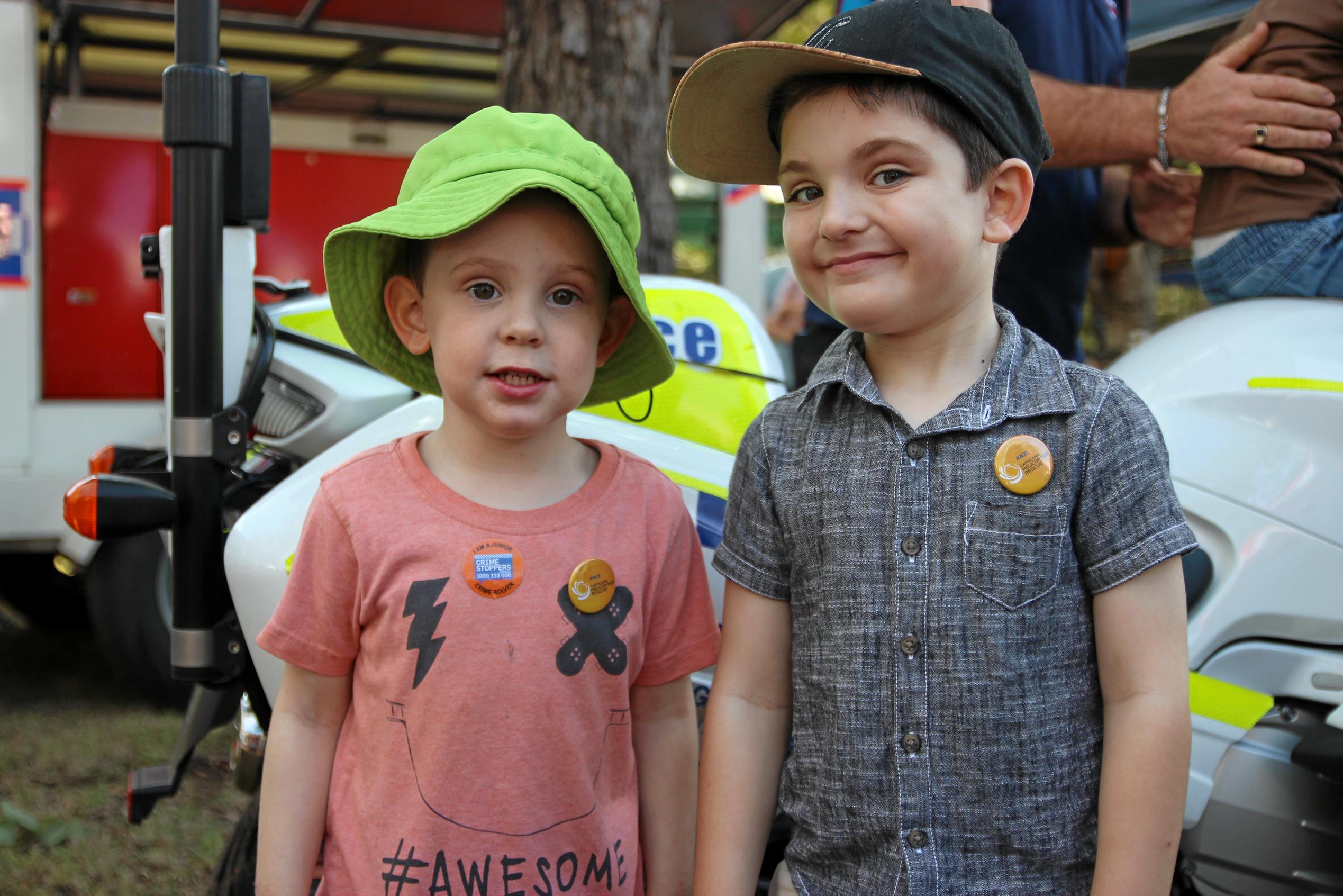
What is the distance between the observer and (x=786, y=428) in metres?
1.24

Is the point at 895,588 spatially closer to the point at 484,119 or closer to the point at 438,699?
the point at 438,699

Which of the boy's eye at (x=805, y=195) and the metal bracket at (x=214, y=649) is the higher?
the boy's eye at (x=805, y=195)

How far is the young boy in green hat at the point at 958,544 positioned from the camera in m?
1.07

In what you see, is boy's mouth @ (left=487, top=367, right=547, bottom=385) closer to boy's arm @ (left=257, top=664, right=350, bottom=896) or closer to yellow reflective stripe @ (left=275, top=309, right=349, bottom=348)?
boy's arm @ (left=257, top=664, right=350, bottom=896)

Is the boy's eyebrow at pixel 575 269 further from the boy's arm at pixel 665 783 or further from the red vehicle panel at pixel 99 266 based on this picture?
the red vehicle panel at pixel 99 266

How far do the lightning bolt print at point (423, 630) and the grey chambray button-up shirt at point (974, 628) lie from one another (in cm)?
40

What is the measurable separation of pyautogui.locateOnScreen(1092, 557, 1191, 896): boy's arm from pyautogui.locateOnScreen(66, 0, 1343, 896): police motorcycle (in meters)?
0.62

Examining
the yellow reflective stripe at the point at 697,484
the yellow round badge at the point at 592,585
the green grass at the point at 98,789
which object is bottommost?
the green grass at the point at 98,789

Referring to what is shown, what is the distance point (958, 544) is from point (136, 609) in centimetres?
352

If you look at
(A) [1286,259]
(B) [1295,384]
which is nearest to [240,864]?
(B) [1295,384]

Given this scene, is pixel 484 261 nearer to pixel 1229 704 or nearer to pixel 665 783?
pixel 665 783

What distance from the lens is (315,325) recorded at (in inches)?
84.6

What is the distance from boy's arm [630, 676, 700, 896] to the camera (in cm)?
137

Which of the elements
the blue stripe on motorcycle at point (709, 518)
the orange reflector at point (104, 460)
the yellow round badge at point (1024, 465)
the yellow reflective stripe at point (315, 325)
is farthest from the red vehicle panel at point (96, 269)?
the yellow round badge at point (1024, 465)
